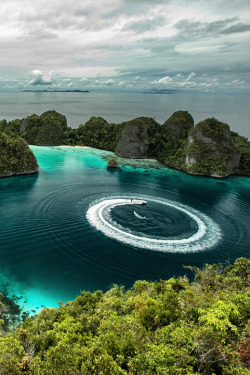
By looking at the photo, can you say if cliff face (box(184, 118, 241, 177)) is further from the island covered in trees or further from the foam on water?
the foam on water

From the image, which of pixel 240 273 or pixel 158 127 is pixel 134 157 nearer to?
pixel 158 127

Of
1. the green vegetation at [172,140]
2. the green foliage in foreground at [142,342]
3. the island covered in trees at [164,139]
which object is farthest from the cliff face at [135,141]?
the green foliage in foreground at [142,342]

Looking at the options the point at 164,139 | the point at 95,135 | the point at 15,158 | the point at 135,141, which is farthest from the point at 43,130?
the point at 164,139

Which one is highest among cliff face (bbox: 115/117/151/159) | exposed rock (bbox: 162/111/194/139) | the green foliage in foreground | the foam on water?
exposed rock (bbox: 162/111/194/139)

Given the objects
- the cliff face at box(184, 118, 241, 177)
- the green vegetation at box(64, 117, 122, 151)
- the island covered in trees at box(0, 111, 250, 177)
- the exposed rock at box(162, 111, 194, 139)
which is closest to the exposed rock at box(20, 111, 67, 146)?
the island covered in trees at box(0, 111, 250, 177)

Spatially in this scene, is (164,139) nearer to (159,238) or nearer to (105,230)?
(159,238)

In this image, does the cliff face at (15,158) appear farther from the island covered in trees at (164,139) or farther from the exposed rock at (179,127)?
the exposed rock at (179,127)
